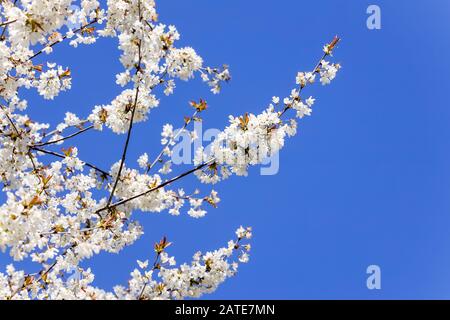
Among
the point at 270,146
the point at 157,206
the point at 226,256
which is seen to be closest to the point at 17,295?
the point at 157,206

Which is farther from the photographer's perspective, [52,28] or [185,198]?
[185,198]

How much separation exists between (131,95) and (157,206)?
4.15 ft

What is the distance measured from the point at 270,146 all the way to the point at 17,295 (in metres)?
2.95

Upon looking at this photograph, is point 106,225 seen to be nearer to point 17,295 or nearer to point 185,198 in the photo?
point 17,295

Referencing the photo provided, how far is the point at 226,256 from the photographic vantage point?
6.43m

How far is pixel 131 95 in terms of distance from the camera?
5645mm

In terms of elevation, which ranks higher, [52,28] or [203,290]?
[52,28]
